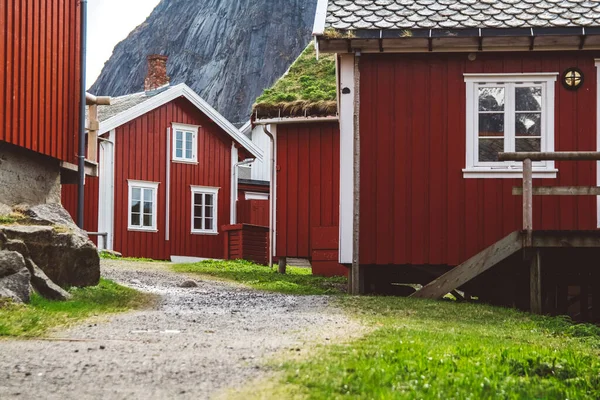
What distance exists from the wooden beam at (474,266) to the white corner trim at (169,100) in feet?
55.2

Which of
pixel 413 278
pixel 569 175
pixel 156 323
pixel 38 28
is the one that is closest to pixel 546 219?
pixel 569 175

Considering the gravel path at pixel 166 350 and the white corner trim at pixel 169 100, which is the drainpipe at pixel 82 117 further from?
the white corner trim at pixel 169 100

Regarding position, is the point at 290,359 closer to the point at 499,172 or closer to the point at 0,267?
the point at 0,267

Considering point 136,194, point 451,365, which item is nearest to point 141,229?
point 136,194

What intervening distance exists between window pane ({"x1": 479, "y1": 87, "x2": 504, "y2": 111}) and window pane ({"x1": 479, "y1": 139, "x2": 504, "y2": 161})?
469 mm

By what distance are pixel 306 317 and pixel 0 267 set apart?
10.6 ft

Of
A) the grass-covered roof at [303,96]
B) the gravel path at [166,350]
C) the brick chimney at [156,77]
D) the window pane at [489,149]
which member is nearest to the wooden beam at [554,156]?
the window pane at [489,149]

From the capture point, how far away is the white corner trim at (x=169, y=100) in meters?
29.4

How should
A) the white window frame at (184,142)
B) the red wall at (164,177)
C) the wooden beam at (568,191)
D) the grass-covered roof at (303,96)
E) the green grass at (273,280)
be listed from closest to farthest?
the wooden beam at (568,191) < the green grass at (273,280) < the grass-covered roof at (303,96) < the red wall at (164,177) < the white window frame at (184,142)

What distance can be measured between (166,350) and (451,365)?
2.16 m

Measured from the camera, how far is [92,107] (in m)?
17.9

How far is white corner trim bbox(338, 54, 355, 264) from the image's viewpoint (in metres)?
14.7

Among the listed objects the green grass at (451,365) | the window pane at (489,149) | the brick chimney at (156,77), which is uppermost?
the brick chimney at (156,77)

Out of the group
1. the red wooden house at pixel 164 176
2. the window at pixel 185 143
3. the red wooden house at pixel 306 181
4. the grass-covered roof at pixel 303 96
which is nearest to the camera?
the grass-covered roof at pixel 303 96
